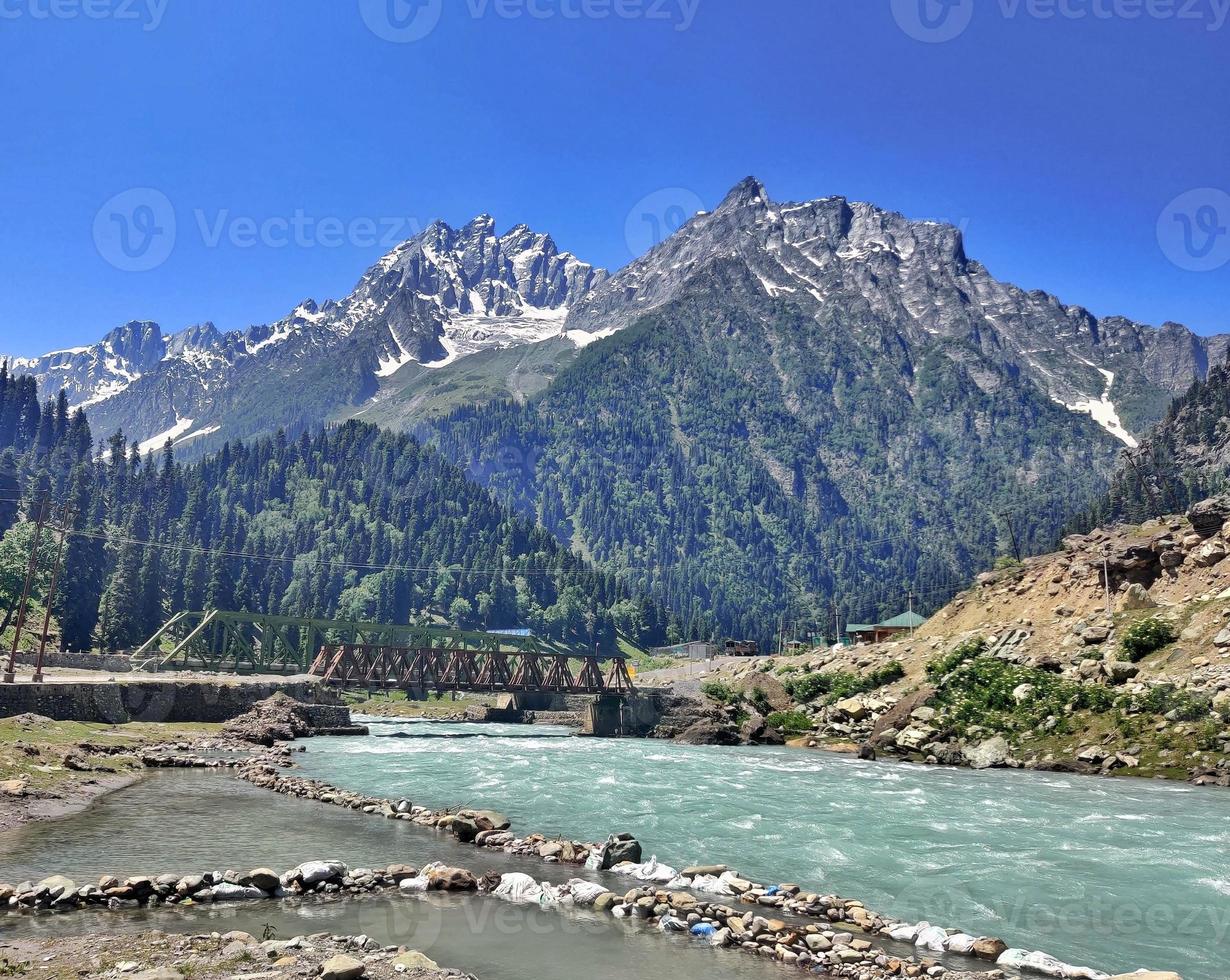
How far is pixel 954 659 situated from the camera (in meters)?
78.9

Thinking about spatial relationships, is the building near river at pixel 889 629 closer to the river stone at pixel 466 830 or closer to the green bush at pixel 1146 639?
the green bush at pixel 1146 639

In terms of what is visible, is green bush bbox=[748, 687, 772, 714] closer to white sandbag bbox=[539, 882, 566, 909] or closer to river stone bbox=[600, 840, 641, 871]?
river stone bbox=[600, 840, 641, 871]

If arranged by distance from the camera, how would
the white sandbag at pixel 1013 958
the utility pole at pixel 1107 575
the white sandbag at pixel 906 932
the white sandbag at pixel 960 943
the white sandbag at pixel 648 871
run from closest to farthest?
the white sandbag at pixel 1013 958, the white sandbag at pixel 960 943, the white sandbag at pixel 906 932, the white sandbag at pixel 648 871, the utility pole at pixel 1107 575

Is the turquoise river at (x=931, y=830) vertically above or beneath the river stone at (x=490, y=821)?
beneath

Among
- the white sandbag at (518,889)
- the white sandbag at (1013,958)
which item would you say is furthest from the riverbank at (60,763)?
the white sandbag at (1013,958)

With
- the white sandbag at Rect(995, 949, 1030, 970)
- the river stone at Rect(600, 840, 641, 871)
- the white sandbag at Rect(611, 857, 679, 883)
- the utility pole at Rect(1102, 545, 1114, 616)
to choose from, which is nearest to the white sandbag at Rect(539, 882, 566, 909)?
the white sandbag at Rect(611, 857, 679, 883)

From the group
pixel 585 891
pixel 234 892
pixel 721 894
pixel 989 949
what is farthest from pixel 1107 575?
pixel 234 892

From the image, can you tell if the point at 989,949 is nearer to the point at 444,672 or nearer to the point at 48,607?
the point at 48,607

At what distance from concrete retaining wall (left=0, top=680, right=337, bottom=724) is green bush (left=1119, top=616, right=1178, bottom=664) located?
256 feet

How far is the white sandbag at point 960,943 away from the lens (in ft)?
65.6

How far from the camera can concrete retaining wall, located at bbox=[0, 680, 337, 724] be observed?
198 ft

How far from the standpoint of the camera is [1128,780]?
52.6m

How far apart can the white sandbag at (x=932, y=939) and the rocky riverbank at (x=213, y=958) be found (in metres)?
11.2

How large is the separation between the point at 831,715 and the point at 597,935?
71.4 metres
